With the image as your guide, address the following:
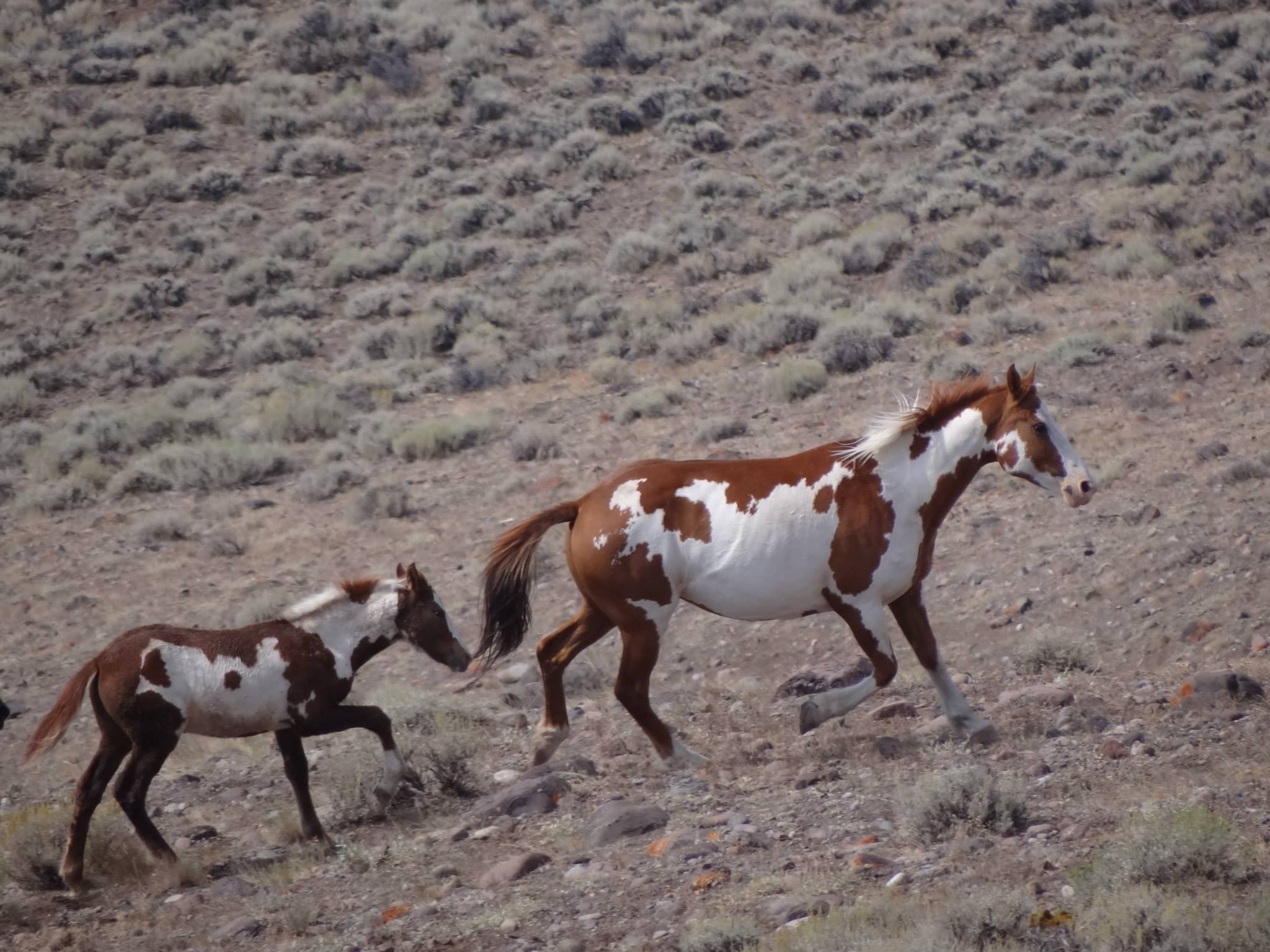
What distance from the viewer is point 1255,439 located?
1292 centimetres

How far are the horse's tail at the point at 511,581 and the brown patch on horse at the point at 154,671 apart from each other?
6.63ft

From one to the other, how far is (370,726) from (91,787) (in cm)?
167

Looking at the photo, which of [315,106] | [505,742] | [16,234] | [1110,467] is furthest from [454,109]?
[505,742]

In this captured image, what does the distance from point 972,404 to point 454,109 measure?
2928 centimetres

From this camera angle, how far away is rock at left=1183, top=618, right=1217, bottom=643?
946 centimetres

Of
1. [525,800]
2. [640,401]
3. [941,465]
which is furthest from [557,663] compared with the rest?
[640,401]

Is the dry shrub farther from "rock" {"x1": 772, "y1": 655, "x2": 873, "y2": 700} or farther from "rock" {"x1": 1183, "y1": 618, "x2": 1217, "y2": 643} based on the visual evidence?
"rock" {"x1": 1183, "y1": 618, "x2": 1217, "y2": 643}

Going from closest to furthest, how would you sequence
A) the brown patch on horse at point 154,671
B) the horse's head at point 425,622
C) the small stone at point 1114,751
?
the small stone at point 1114,751
the brown patch on horse at point 154,671
the horse's head at point 425,622

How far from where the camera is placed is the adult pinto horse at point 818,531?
8133 mm

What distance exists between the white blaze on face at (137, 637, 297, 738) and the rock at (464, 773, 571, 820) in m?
1.32

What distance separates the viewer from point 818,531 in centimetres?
814

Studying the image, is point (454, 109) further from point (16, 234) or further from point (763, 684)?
point (763, 684)

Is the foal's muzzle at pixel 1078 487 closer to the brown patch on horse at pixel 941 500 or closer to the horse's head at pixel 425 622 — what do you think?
the brown patch on horse at pixel 941 500

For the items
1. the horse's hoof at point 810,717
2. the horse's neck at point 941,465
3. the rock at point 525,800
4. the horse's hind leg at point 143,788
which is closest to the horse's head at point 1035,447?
the horse's neck at point 941,465
